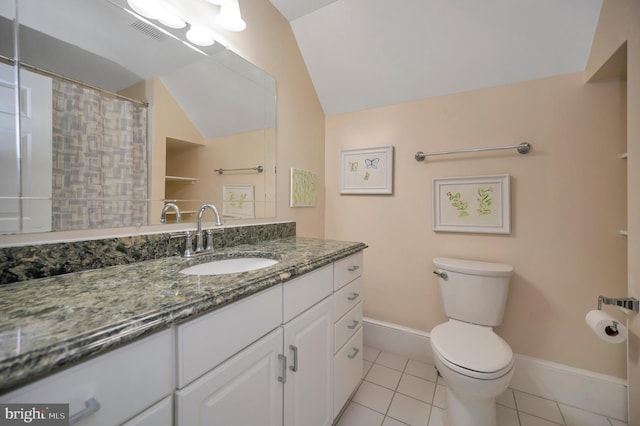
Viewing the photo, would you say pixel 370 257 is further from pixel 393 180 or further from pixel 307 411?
pixel 307 411

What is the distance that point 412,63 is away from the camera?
69.2 inches

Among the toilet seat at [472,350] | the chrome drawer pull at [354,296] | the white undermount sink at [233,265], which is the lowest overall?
the toilet seat at [472,350]

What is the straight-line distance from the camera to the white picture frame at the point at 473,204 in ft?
5.45

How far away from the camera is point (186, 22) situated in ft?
3.94

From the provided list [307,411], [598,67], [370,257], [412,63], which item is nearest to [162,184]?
[307,411]

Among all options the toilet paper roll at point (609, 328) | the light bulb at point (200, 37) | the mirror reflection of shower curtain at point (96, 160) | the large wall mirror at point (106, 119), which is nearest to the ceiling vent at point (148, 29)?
the large wall mirror at point (106, 119)

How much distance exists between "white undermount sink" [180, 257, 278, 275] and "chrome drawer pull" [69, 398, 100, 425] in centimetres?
62

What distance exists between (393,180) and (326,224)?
0.69 metres

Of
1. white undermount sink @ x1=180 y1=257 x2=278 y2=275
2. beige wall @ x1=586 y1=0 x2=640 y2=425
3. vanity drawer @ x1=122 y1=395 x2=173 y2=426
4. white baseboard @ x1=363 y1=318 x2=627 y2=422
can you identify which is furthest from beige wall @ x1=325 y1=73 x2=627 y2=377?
vanity drawer @ x1=122 y1=395 x2=173 y2=426

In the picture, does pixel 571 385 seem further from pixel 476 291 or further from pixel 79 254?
pixel 79 254

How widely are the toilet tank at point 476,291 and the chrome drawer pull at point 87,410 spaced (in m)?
1.71

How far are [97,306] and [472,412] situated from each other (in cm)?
156

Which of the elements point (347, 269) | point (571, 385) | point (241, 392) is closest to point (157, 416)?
point (241, 392)

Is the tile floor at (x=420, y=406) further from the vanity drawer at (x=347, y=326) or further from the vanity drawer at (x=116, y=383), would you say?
the vanity drawer at (x=116, y=383)
